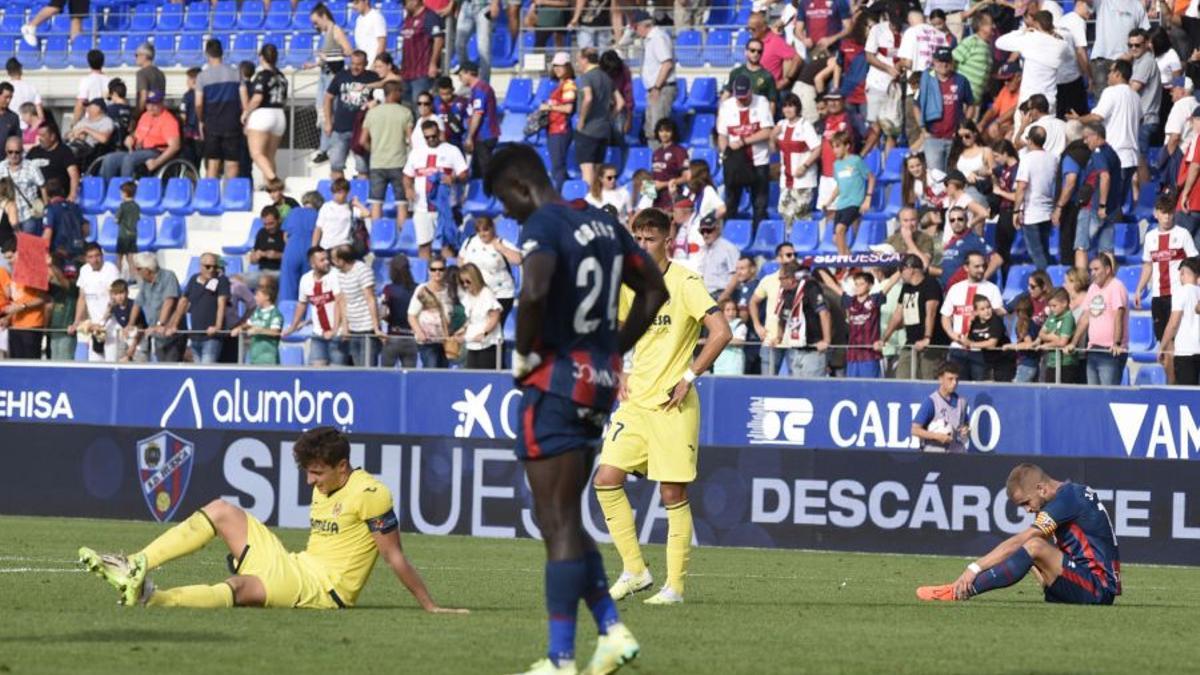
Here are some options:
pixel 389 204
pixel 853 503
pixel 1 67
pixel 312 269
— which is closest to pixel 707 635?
pixel 853 503

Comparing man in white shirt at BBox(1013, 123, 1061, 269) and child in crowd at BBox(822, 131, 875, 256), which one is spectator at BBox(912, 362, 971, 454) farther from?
child in crowd at BBox(822, 131, 875, 256)

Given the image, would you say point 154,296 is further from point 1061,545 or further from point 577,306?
point 577,306

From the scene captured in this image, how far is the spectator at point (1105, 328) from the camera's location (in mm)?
20016

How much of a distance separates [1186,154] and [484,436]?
7.51m

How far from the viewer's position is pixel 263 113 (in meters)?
28.4

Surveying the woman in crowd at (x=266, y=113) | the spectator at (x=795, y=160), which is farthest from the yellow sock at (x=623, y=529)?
the woman in crowd at (x=266, y=113)

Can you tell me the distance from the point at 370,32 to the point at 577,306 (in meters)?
20.8

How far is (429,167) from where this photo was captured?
26.3 meters

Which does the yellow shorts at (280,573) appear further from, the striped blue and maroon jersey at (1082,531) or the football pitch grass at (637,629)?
the striped blue and maroon jersey at (1082,531)

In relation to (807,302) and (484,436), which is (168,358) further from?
(807,302)

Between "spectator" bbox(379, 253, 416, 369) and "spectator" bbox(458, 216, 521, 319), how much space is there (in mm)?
701

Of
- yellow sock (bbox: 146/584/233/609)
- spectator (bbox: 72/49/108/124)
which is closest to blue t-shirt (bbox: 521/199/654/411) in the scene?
yellow sock (bbox: 146/584/233/609)

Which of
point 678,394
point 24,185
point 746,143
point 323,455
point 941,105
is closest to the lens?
point 323,455

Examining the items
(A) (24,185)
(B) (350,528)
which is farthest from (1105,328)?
(A) (24,185)
